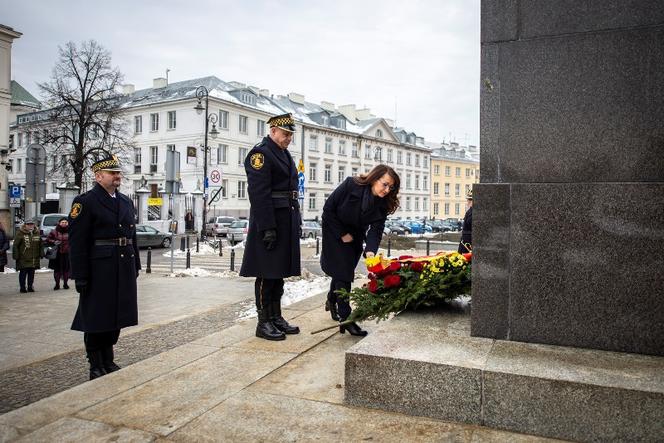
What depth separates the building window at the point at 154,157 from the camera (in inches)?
2051

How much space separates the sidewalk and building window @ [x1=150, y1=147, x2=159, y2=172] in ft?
166

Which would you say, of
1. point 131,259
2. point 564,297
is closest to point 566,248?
point 564,297

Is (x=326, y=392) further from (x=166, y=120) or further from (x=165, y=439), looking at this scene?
(x=166, y=120)

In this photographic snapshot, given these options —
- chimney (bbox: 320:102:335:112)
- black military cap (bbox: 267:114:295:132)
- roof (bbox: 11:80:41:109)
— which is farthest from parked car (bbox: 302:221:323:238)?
roof (bbox: 11:80:41:109)

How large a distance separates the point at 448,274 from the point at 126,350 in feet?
11.5

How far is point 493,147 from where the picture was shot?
379cm

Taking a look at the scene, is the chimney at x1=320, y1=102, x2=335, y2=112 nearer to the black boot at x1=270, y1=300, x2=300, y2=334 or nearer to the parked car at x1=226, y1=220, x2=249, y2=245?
the parked car at x1=226, y1=220, x2=249, y2=245

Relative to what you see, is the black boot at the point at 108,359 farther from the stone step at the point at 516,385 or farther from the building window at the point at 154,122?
the building window at the point at 154,122

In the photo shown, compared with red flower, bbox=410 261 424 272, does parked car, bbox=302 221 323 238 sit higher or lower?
lower

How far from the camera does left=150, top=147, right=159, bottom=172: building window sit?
2051 inches

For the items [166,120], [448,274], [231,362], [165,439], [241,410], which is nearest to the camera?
[165,439]

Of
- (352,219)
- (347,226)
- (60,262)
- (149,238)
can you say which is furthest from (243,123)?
(352,219)

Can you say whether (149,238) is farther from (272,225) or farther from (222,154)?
(222,154)

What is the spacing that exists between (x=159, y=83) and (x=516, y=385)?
58.5 m
